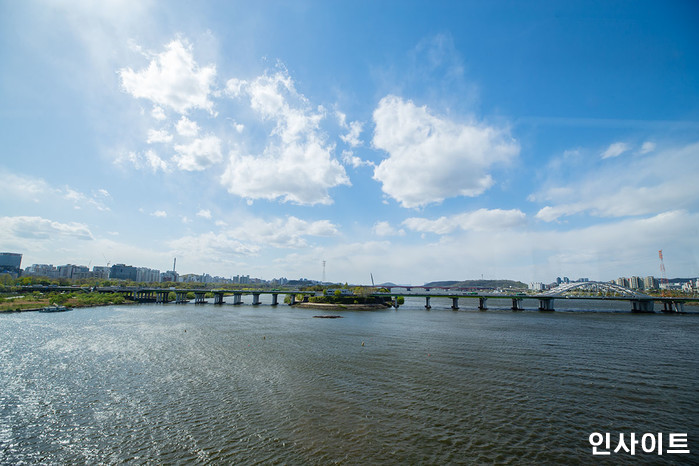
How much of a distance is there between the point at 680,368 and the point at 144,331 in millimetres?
77800

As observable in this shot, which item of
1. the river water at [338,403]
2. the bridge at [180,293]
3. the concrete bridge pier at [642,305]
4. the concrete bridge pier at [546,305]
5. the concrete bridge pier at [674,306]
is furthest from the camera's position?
the bridge at [180,293]

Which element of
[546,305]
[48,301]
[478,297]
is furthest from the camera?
[478,297]

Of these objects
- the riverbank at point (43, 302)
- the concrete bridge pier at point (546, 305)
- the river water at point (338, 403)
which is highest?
the riverbank at point (43, 302)

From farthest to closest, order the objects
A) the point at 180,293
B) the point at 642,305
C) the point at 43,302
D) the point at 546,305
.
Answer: the point at 180,293
the point at 546,305
the point at 642,305
the point at 43,302

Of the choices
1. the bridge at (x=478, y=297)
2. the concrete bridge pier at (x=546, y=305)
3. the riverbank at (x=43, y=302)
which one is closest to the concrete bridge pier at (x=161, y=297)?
the bridge at (x=478, y=297)

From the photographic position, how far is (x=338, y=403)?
22.0 metres

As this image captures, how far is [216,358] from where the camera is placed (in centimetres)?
3581

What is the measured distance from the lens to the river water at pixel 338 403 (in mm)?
15773

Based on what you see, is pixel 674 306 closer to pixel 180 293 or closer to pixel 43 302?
pixel 180 293

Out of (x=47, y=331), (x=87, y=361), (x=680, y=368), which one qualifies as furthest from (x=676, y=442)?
(x=47, y=331)

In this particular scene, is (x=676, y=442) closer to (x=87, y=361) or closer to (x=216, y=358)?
(x=216, y=358)

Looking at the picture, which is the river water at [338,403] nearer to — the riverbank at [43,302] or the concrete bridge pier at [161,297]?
the riverbank at [43,302]

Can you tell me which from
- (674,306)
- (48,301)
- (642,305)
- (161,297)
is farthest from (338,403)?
(161,297)

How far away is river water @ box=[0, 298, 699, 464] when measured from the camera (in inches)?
621
